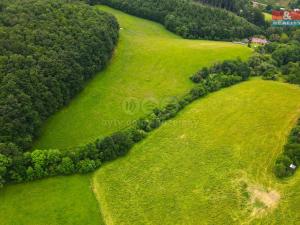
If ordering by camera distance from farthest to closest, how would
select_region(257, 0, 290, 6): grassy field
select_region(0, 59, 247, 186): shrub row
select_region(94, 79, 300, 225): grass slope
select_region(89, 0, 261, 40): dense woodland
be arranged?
select_region(257, 0, 290, 6): grassy field < select_region(89, 0, 261, 40): dense woodland < select_region(0, 59, 247, 186): shrub row < select_region(94, 79, 300, 225): grass slope

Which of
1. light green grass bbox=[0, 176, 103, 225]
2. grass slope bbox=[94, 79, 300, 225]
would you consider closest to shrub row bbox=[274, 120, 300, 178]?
grass slope bbox=[94, 79, 300, 225]

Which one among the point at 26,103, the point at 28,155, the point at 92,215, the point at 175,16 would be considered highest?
the point at 175,16

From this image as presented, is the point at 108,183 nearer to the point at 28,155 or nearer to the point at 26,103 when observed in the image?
the point at 28,155

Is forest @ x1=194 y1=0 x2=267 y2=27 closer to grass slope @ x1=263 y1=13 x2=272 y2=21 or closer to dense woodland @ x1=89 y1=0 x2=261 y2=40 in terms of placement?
grass slope @ x1=263 y1=13 x2=272 y2=21

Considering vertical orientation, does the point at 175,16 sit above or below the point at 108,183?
above

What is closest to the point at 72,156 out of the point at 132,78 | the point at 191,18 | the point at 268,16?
the point at 132,78

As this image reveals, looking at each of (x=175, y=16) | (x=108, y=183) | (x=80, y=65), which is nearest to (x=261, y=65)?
(x=175, y=16)

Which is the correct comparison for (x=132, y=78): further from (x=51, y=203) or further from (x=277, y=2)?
Result: (x=277, y=2)
